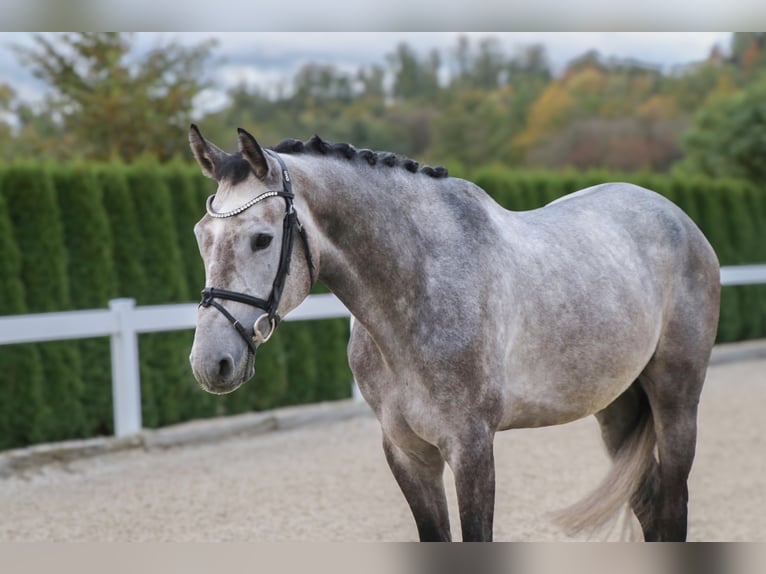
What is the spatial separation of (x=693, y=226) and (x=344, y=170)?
5.00 ft

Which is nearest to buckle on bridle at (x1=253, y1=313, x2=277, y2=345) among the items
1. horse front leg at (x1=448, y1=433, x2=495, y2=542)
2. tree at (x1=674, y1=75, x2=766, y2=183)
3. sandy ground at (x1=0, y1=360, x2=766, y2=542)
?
horse front leg at (x1=448, y1=433, x2=495, y2=542)

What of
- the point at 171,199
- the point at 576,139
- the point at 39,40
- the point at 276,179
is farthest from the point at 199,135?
the point at 576,139

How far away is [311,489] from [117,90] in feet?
22.0

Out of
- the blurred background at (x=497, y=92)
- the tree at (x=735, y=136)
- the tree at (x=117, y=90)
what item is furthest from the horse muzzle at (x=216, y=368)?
the blurred background at (x=497, y=92)

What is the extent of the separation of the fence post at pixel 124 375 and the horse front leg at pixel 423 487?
4021mm

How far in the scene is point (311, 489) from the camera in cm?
534

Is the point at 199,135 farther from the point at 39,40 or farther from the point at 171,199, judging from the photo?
the point at 39,40

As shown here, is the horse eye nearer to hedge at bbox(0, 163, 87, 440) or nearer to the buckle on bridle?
the buckle on bridle

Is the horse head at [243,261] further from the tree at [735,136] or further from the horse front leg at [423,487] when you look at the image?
the tree at [735,136]

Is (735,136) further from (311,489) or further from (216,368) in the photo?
(216,368)

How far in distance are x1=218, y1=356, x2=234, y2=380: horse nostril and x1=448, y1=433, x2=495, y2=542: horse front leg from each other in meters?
0.65

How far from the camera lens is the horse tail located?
3.09 m

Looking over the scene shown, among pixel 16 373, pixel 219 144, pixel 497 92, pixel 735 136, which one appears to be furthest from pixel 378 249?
pixel 497 92

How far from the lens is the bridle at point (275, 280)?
209cm
